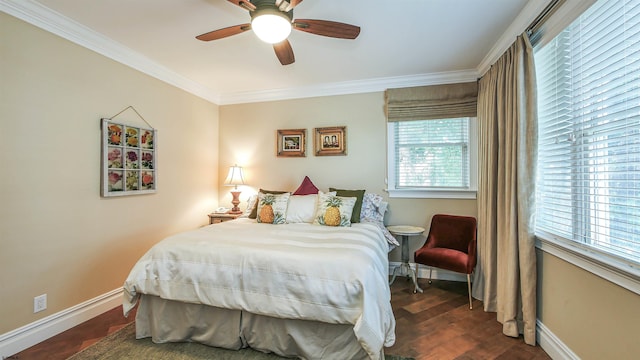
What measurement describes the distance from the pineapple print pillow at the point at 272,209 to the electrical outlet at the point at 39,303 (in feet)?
5.85

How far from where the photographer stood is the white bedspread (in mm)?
1630

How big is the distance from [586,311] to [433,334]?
99 centimetres

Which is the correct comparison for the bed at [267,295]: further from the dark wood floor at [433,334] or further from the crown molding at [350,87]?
the crown molding at [350,87]

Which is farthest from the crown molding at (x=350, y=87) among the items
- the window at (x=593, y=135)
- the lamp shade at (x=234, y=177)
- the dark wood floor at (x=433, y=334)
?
the dark wood floor at (x=433, y=334)

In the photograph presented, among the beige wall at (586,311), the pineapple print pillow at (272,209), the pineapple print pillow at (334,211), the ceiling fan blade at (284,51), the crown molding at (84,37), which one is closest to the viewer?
the beige wall at (586,311)

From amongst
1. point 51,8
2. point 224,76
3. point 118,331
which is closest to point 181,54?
point 224,76

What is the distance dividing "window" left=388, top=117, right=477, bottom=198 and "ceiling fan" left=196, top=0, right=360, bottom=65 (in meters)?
1.81

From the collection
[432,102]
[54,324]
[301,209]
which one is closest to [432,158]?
[432,102]

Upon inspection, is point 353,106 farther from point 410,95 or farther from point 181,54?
point 181,54

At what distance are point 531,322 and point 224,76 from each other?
3851mm

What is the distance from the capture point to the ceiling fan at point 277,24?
1.71 m

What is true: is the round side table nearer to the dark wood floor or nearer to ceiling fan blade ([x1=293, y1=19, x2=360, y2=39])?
the dark wood floor

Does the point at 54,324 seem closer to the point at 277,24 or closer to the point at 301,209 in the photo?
the point at 301,209

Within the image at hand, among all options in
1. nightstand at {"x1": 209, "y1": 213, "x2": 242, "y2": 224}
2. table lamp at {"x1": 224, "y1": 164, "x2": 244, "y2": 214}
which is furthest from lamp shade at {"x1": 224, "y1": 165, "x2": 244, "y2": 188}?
nightstand at {"x1": 209, "y1": 213, "x2": 242, "y2": 224}
